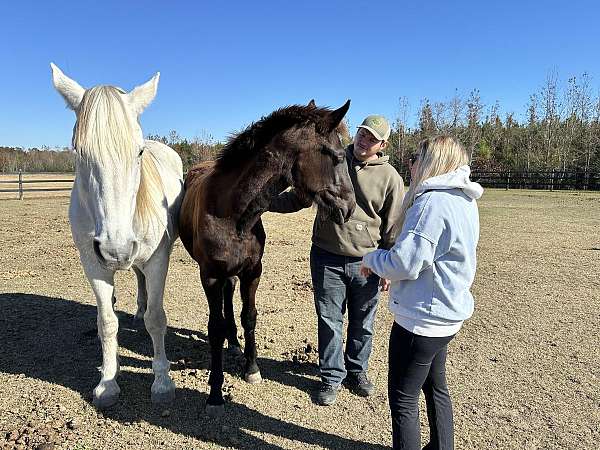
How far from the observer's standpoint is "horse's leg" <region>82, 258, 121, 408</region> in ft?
10.6

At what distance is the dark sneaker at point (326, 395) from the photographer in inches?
133

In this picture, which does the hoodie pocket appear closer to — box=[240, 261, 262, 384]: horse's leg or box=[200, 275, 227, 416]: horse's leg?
box=[240, 261, 262, 384]: horse's leg

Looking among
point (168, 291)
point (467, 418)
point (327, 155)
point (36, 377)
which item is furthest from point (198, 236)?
point (168, 291)

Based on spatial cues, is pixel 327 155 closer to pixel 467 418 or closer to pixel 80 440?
pixel 467 418

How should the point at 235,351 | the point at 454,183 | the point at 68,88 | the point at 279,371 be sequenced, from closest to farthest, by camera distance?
1. the point at 454,183
2. the point at 68,88
3. the point at 279,371
4. the point at 235,351

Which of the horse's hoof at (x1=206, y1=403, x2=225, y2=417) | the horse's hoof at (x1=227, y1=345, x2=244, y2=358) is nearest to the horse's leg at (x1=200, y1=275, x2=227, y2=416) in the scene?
the horse's hoof at (x1=206, y1=403, x2=225, y2=417)

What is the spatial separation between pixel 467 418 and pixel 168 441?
217cm

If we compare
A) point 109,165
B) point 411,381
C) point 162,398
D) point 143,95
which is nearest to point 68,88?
point 143,95

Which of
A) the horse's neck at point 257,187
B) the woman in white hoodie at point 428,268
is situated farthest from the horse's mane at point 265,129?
the woman in white hoodie at point 428,268

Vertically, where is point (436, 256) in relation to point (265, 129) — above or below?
below

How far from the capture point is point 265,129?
3.04m

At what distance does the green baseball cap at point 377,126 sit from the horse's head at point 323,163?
0.34m

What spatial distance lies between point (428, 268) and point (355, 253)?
3.84 feet

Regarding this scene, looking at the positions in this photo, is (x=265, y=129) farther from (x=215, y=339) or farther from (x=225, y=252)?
(x=215, y=339)
